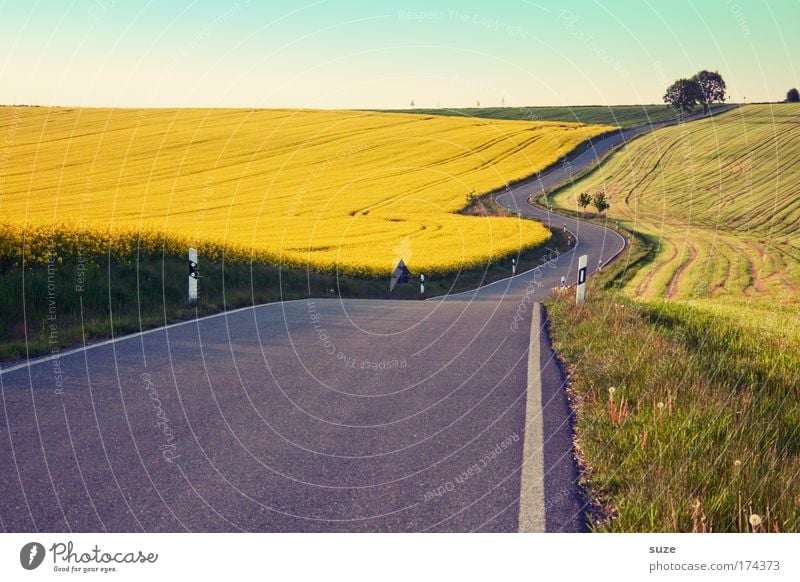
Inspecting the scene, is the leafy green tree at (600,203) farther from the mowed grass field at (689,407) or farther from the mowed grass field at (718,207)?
the mowed grass field at (689,407)

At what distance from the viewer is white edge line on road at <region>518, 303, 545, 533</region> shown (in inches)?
155

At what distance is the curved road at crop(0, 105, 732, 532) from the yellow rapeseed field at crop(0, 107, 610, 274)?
22.2 feet

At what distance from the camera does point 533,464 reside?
487 centimetres

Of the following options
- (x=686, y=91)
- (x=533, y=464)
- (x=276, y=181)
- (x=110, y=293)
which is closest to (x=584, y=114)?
(x=686, y=91)

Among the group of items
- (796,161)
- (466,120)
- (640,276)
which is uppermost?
(466,120)

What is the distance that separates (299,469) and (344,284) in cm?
1704

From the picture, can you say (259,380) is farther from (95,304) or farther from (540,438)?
(95,304)

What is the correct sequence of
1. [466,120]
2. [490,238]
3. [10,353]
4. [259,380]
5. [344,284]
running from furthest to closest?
[466,120] < [490,238] < [344,284] < [10,353] < [259,380]

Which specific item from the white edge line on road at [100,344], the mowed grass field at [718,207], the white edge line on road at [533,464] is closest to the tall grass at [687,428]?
the white edge line on road at [533,464]

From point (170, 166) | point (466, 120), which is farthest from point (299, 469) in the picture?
point (466, 120)

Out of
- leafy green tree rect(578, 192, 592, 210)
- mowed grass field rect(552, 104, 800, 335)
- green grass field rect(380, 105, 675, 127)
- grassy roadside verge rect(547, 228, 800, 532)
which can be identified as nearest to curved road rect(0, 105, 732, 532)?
grassy roadside verge rect(547, 228, 800, 532)

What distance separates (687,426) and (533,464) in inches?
41.0

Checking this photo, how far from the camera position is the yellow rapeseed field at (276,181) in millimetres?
28047

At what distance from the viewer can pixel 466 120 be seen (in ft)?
262
